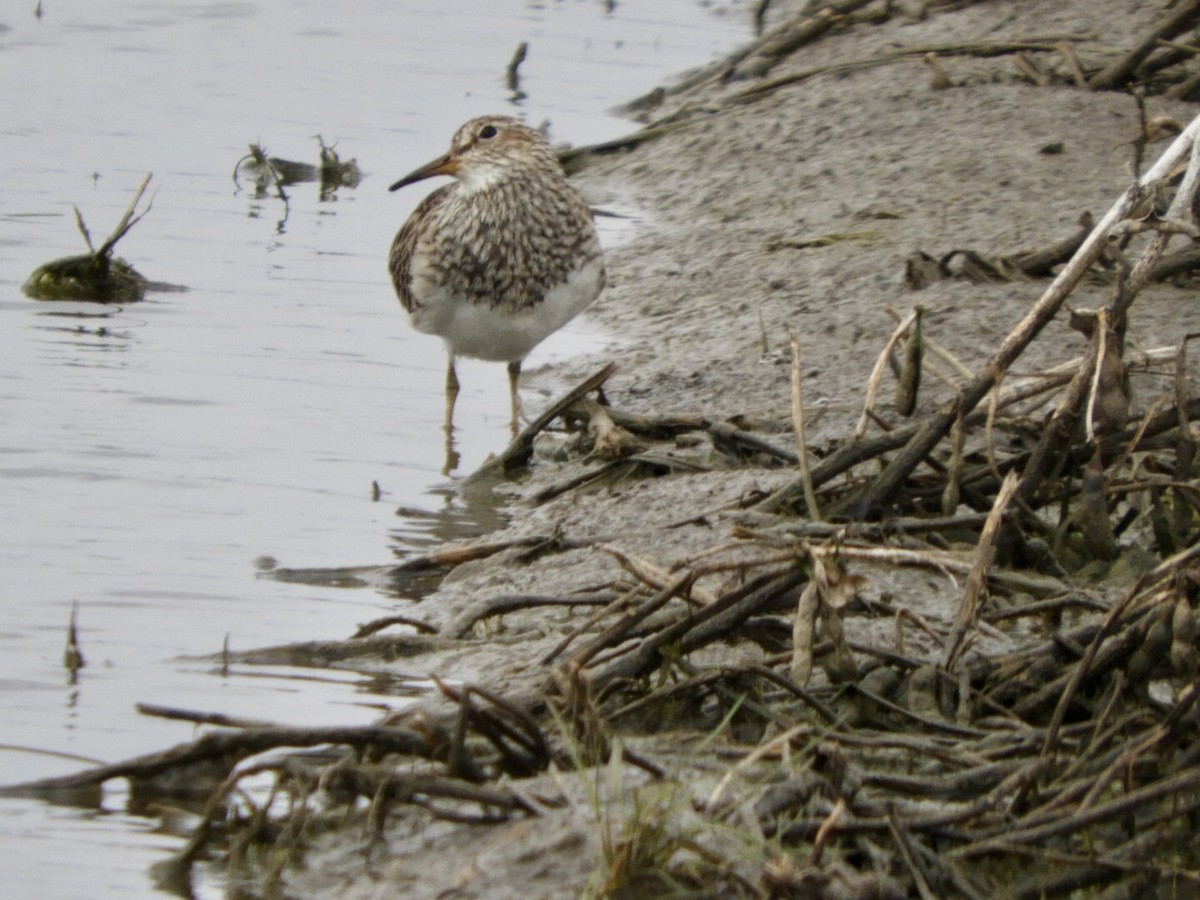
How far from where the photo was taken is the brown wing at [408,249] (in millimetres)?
7250

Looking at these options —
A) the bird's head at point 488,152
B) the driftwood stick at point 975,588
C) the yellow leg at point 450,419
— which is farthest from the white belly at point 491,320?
the driftwood stick at point 975,588

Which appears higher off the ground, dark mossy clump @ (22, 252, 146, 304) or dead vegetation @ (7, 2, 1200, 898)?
dead vegetation @ (7, 2, 1200, 898)

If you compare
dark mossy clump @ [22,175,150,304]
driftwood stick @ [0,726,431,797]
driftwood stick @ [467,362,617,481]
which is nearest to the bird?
driftwood stick @ [467,362,617,481]

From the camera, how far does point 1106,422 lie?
4.12 meters

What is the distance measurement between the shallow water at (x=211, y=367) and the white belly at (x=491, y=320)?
1.19ft

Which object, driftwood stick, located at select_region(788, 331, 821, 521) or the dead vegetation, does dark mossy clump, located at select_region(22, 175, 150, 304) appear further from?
driftwood stick, located at select_region(788, 331, 821, 521)

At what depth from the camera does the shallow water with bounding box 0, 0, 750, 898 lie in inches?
168

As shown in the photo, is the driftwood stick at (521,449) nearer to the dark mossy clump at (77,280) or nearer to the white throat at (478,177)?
the white throat at (478,177)

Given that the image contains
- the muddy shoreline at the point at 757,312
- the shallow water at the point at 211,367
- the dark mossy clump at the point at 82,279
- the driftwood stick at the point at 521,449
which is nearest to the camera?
the muddy shoreline at the point at 757,312

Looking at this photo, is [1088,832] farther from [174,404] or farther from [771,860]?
[174,404]

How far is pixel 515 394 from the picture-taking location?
7391 millimetres

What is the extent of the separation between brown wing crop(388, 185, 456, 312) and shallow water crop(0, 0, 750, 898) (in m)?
0.43

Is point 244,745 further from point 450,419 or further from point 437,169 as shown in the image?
point 437,169

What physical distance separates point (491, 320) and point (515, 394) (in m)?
0.48
